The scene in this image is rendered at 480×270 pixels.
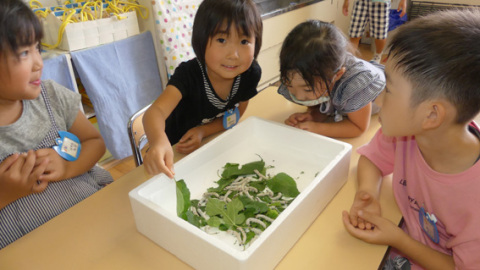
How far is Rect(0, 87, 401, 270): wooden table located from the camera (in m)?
0.68

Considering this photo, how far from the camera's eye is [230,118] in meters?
1.20

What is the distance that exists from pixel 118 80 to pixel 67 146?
3.69ft

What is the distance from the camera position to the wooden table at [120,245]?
0.68 metres

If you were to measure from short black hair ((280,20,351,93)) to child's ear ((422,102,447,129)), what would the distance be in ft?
1.39

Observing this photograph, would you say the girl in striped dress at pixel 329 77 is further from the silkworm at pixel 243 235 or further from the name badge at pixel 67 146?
the name badge at pixel 67 146

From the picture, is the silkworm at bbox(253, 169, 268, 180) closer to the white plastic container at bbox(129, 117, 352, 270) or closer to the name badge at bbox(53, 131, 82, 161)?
the white plastic container at bbox(129, 117, 352, 270)

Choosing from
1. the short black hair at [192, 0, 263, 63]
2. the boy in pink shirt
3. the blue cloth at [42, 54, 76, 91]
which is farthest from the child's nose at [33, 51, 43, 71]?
the blue cloth at [42, 54, 76, 91]

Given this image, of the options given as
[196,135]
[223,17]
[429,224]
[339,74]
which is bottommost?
[429,224]

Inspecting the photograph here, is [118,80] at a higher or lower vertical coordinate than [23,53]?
lower

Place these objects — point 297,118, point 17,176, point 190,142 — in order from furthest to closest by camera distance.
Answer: point 297,118, point 190,142, point 17,176

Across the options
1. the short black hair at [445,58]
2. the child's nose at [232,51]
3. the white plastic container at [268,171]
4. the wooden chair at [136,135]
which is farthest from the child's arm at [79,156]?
the short black hair at [445,58]

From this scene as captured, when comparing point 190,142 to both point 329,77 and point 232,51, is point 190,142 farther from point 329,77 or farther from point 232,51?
point 329,77

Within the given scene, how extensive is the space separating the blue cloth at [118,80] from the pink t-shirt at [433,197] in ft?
5.14

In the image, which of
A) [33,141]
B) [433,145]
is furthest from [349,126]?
[33,141]
